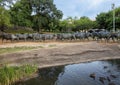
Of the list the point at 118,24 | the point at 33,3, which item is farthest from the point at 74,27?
the point at 33,3

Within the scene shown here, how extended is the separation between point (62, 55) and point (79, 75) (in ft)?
21.7

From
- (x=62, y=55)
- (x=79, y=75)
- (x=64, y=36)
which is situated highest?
(x=64, y=36)

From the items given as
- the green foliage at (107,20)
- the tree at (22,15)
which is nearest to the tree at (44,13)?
the tree at (22,15)

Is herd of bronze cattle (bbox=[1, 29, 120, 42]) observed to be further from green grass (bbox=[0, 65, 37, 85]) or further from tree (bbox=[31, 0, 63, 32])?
tree (bbox=[31, 0, 63, 32])

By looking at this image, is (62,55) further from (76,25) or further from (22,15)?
(76,25)

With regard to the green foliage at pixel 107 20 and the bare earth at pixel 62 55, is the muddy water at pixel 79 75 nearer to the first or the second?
the bare earth at pixel 62 55

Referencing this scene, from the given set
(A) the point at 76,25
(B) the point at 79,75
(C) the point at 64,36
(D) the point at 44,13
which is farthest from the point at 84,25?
(B) the point at 79,75

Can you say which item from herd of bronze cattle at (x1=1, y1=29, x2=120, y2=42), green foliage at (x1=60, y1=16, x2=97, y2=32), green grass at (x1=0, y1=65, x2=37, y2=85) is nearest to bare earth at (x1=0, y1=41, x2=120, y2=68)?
green grass at (x1=0, y1=65, x2=37, y2=85)

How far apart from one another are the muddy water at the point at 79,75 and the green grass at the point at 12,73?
0.61 m

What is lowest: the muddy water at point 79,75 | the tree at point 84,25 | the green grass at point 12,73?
the muddy water at point 79,75

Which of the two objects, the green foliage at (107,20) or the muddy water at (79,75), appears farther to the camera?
the green foliage at (107,20)

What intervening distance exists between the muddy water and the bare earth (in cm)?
161

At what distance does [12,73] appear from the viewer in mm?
17281

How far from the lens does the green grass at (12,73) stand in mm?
16503
